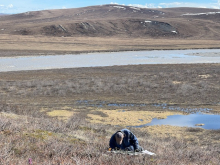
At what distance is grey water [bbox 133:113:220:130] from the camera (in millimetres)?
16078

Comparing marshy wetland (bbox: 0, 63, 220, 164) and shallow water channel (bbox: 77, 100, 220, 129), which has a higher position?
marshy wetland (bbox: 0, 63, 220, 164)

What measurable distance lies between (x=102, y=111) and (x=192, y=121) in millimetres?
5666

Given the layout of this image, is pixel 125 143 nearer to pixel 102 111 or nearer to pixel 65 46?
pixel 102 111

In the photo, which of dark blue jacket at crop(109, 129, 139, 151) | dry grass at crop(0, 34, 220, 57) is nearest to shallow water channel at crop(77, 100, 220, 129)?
dark blue jacket at crop(109, 129, 139, 151)

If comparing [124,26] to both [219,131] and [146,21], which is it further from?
[219,131]

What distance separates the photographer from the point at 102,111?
18.9 meters

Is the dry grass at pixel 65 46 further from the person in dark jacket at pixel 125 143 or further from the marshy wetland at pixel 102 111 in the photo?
the person in dark jacket at pixel 125 143

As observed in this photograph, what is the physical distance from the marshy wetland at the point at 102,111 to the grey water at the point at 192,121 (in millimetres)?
436

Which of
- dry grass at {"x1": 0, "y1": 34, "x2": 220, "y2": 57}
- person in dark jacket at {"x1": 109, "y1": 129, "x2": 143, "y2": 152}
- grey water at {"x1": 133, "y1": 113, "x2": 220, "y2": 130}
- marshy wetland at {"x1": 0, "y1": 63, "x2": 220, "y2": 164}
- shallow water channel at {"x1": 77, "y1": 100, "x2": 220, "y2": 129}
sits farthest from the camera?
dry grass at {"x1": 0, "y1": 34, "x2": 220, "y2": 57}

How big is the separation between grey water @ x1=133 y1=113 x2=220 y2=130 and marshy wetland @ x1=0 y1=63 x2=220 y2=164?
44 centimetres

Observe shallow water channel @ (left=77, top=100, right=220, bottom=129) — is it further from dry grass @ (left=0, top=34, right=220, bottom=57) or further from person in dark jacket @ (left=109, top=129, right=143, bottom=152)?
dry grass @ (left=0, top=34, right=220, bottom=57)

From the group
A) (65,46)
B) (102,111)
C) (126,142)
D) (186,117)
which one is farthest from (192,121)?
(65,46)

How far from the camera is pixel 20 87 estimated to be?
88.3 feet

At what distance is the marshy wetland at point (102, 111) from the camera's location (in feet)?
20.3
